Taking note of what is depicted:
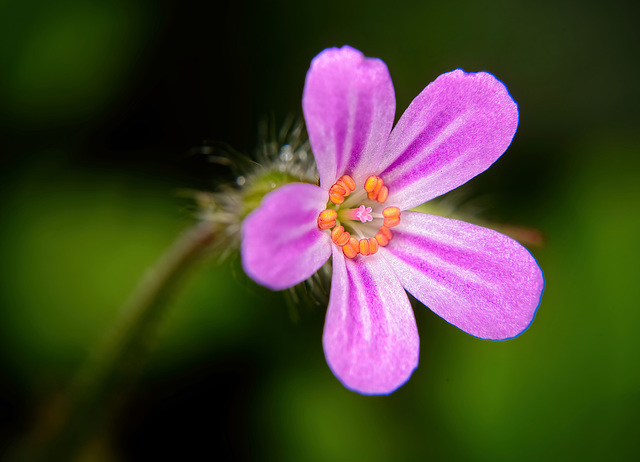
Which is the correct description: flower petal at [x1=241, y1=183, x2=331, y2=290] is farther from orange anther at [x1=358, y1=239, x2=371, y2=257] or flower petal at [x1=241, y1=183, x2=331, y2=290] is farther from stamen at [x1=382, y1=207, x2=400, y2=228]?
stamen at [x1=382, y1=207, x2=400, y2=228]

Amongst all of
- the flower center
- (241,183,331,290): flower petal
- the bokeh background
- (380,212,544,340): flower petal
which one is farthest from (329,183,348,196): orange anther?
the bokeh background

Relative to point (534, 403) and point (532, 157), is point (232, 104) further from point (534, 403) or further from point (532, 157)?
point (534, 403)

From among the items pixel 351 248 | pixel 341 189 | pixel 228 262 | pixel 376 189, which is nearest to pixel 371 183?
pixel 376 189

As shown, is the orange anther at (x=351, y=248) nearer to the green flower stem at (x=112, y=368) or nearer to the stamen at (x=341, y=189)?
the stamen at (x=341, y=189)

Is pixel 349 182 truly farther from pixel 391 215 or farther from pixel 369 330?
pixel 369 330

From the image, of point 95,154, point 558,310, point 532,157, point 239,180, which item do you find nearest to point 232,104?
point 95,154
